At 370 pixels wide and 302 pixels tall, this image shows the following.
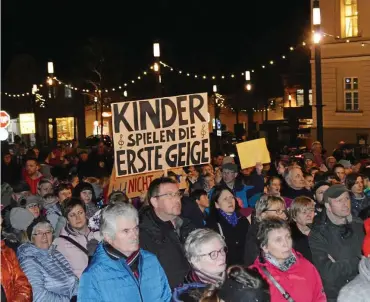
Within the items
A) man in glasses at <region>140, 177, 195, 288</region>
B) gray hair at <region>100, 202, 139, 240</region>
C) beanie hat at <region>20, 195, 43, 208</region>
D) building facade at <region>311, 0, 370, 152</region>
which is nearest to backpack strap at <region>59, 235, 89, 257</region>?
man in glasses at <region>140, 177, 195, 288</region>

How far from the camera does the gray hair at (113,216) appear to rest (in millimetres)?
4711

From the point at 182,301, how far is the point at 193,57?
187ft

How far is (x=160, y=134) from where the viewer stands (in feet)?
30.3

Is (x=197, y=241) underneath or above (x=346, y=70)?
Result: underneath

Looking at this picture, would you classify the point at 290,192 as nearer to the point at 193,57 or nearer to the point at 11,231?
the point at 11,231

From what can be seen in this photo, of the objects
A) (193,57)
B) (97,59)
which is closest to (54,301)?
(97,59)

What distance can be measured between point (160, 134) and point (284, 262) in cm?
450

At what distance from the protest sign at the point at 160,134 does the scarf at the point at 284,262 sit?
4.13 m

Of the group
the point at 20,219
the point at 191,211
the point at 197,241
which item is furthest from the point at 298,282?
the point at 191,211

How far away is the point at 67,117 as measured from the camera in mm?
64438

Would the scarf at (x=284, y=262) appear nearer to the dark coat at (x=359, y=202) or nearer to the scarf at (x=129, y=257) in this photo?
the scarf at (x=129, y=257)

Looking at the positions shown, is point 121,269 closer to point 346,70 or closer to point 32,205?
point 32,205

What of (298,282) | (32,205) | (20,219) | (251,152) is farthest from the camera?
(251,152)

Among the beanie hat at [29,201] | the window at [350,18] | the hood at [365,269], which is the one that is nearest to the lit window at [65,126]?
the window at [350,18]
